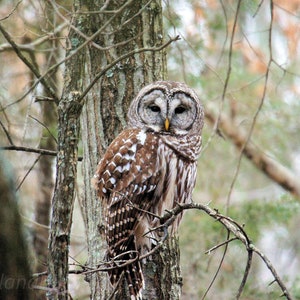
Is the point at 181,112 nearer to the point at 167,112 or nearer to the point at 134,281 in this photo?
the point at 167,112

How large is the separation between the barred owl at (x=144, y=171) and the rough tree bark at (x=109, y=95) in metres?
0.09

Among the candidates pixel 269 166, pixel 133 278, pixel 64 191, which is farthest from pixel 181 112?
pixel 269 166

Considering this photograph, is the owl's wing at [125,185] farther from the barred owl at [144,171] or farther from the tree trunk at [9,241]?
the tree trunk at [9,241]

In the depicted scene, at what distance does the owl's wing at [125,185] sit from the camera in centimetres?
409

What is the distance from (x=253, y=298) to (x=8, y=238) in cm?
466

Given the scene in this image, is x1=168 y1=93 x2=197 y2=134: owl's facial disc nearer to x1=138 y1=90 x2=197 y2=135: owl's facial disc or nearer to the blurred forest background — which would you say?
x1=138 y1=90 x2=197 y2=135: owl's facial disc

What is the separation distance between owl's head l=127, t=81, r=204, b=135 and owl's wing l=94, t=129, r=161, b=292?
0.65 feet

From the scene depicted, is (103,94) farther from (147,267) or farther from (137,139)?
(147,267)

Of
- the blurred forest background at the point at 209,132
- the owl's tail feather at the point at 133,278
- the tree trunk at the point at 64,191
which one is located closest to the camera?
the tree trunk at the point at 64,191

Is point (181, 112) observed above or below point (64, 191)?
above

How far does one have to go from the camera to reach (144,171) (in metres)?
4.20

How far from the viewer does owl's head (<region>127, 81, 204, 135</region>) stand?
14.2 ft

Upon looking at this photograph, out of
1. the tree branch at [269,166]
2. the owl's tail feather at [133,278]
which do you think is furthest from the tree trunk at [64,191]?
the tree branch at [269,166]

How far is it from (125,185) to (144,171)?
0.16 m
